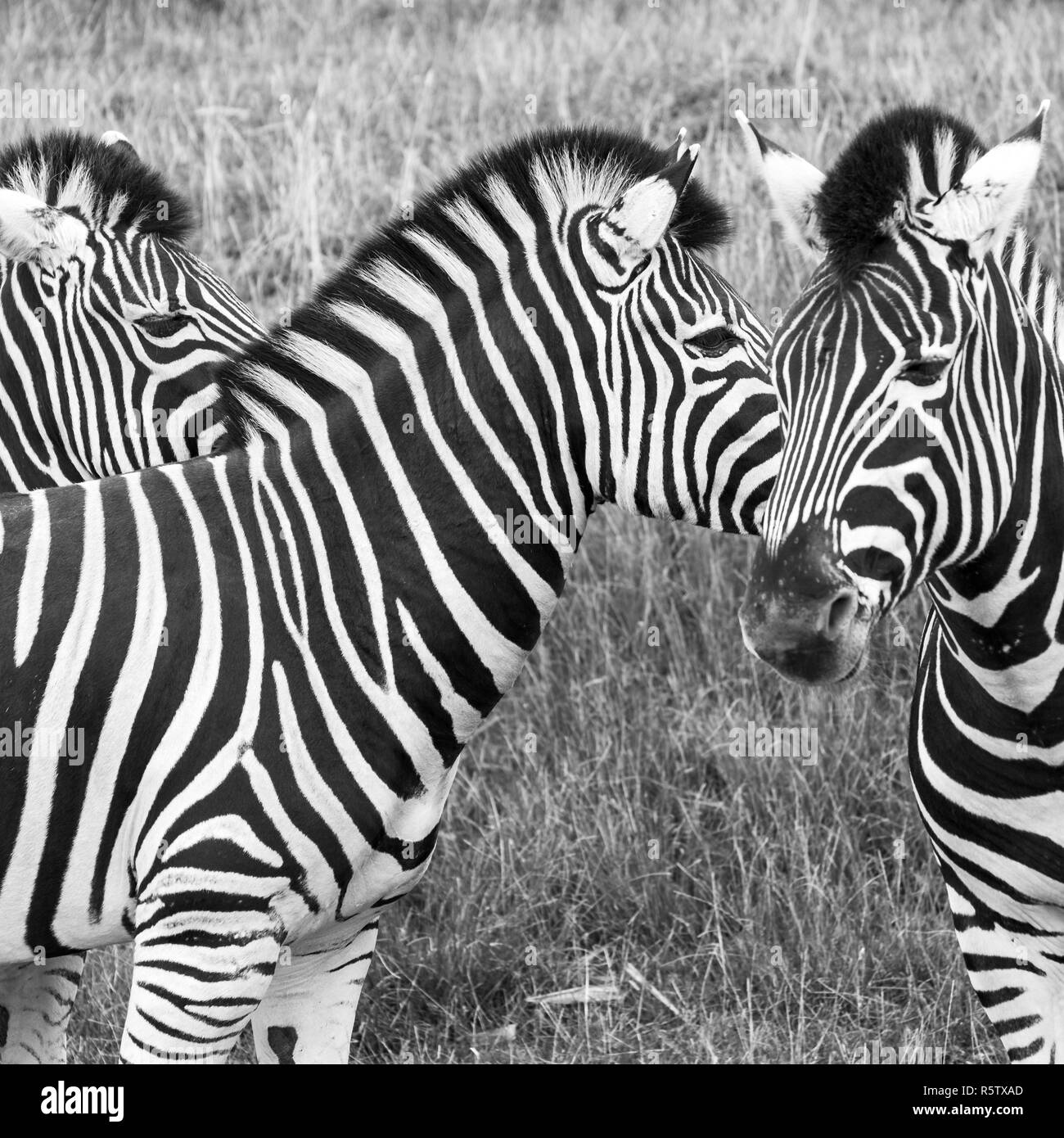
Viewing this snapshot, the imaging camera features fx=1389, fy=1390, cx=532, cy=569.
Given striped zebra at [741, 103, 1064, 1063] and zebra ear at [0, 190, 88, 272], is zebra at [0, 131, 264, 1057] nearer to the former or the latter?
zebra ear at [0, 190, 88, 272]

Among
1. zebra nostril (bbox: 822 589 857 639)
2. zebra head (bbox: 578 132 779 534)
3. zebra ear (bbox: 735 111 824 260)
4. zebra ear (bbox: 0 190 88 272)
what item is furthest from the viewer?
zebra ear (bbox: 0 190 88 272)

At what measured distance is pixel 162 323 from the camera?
14.7 feet

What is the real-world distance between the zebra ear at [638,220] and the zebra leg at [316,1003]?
6.11 feet

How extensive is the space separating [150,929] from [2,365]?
2.21 m

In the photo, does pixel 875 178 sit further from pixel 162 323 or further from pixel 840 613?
pixel 162 323

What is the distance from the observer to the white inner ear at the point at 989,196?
2797mm

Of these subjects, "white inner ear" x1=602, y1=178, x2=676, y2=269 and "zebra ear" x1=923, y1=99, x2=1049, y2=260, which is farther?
"white inner ear" x1=602, y1=178, x2=676, y2=269

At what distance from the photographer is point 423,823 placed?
3.45m

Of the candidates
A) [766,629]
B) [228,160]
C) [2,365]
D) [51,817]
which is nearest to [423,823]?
[51,817]

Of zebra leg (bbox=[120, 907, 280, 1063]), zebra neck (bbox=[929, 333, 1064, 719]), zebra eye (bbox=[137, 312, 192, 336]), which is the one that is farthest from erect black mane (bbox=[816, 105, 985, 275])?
zebra eye (bbox=[137, 312, 192, 336])

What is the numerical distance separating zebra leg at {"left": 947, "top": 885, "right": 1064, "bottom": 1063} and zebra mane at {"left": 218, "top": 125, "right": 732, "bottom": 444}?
1.86 m

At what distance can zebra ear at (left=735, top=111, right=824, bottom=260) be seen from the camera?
122 inches

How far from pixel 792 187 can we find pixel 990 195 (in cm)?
48

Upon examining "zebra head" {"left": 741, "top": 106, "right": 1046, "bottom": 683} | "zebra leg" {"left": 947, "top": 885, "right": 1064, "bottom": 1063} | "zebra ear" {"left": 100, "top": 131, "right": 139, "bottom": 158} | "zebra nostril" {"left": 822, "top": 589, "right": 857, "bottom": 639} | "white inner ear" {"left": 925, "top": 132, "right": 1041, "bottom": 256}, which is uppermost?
"zebra ear" {"left": 100, "top": 131, "right": 139, "bottom": 158}
